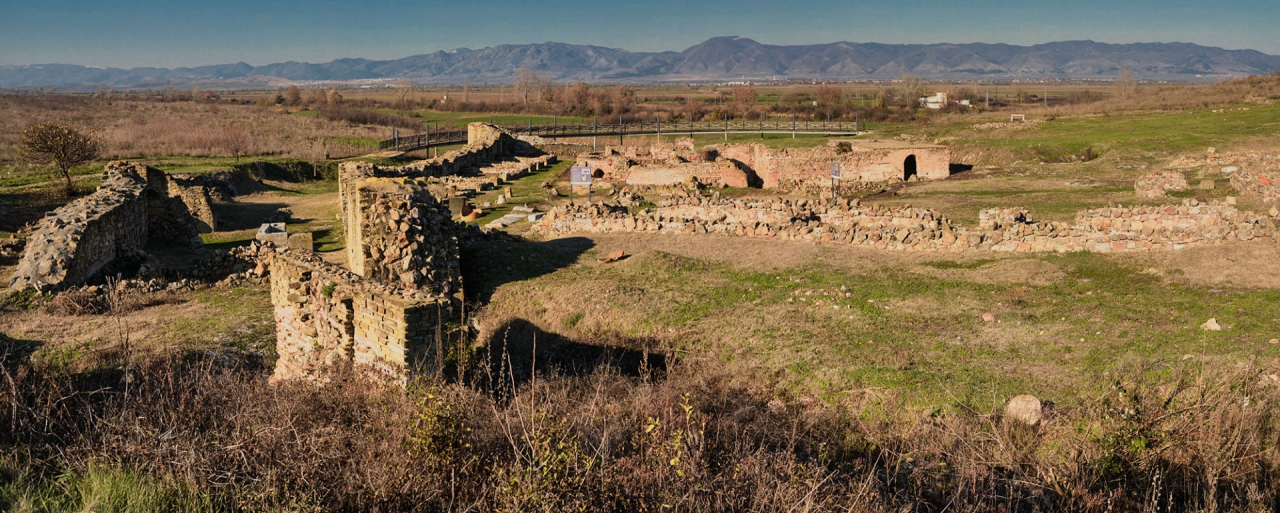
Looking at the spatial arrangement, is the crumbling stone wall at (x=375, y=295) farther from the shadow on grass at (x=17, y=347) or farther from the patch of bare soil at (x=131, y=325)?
the shadow on grass at (x=17, y=347)

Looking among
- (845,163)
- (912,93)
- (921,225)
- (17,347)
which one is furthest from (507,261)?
(912,93)

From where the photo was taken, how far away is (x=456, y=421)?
17.9 ft

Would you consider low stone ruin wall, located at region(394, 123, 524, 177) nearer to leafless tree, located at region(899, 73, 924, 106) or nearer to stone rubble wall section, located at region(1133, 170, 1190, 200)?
stone rubble wall section, located at region(1133, 170, 1190, 200)

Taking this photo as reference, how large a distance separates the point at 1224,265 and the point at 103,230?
20.3 m

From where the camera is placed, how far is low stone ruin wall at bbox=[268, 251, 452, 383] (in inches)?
288

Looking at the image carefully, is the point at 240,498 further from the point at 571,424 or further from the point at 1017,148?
the point at 1017,148

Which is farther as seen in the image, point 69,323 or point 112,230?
point 112,230

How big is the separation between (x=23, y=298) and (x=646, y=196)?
18.8 m

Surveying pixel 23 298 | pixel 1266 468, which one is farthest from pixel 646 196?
pixel 1266 468

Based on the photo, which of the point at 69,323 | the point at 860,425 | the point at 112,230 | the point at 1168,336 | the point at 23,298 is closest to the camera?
the point at 860,425

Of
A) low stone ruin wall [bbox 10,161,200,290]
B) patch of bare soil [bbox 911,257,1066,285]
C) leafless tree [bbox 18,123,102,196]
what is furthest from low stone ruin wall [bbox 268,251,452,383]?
leafless tree [bbox 18,123,102,196]

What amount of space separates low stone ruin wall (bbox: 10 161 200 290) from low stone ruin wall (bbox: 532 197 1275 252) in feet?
30.1

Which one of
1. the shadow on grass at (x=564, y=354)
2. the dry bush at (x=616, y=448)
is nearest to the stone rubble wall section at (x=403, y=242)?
the shadow on grass at (x=564, y=354)

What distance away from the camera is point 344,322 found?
317 inches
